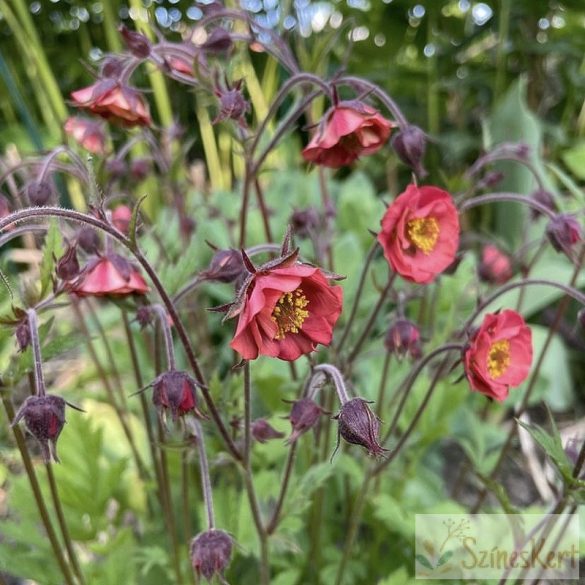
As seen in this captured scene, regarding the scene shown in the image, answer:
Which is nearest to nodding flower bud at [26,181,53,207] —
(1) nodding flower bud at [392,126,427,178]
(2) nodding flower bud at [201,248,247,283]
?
(2) nodding flower bud at [201,248,247,283]

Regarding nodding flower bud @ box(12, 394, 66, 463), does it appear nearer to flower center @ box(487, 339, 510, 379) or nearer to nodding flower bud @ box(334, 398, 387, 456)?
nodding flower bud @ box(334, 398, 387, 456)

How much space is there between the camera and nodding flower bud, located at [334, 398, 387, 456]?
0.68 metres

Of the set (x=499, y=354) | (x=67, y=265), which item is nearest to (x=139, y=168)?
(x=67, y=265)

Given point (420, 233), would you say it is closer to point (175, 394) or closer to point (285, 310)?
point (285, 310)

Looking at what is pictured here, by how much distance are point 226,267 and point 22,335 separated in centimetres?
26

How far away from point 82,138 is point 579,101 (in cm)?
266

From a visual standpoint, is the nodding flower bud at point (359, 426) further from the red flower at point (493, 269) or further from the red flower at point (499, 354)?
the red flower at point (493, 269)

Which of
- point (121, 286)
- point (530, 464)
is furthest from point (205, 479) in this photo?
point (530, 464)

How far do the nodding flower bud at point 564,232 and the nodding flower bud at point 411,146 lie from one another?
235 mm

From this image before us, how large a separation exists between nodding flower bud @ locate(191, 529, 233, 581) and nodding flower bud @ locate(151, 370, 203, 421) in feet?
0.56

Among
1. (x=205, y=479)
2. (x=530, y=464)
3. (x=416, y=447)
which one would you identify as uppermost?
(x=205, y=479)

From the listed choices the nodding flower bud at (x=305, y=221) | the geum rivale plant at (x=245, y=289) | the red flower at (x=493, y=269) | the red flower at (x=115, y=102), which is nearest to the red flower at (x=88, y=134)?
the geum rivale plant at (x=245, y=289)

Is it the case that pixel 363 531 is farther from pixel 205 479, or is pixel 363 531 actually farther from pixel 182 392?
pixel 182 392

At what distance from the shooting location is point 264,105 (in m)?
2.84
